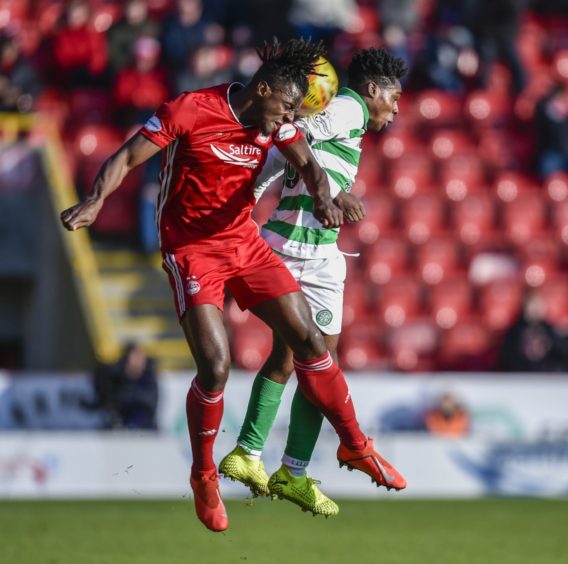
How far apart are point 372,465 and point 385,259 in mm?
8293

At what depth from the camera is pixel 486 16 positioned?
54.7 feet

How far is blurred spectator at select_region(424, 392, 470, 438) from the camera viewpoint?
1300cm

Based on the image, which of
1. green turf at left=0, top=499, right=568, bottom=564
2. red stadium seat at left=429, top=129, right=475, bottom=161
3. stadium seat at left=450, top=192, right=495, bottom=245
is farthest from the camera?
red stadium seat at left=429, top=129, right=475, bottom=161

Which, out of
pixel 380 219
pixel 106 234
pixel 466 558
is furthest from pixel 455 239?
pixel 466 558

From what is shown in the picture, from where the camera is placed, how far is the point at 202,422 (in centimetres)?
656

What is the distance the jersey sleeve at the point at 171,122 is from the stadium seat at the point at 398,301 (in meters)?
8.37

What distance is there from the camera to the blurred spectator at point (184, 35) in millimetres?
15266

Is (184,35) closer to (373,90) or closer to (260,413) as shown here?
(373,90)

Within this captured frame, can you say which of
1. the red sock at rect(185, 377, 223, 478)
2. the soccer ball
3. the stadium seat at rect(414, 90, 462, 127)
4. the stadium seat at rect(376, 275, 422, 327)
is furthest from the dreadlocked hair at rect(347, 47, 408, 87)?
the stadium seat at rect(414, 90, 462, 127)

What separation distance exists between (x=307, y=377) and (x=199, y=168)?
3.91 ft

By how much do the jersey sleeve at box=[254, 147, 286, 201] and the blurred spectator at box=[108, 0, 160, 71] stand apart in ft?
28.4

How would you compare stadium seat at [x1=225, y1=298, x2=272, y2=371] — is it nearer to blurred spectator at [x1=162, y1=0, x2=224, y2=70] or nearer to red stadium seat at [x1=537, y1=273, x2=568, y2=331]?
blurred spectator at [x1=162, y1=0, x2=224, y2=70]

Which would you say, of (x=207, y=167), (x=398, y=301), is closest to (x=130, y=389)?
(x=398, y=301)

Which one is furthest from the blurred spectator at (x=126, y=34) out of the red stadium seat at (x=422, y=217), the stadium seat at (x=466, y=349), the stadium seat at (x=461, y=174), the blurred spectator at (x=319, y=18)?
the stadium seat at (x=466, y=349)
